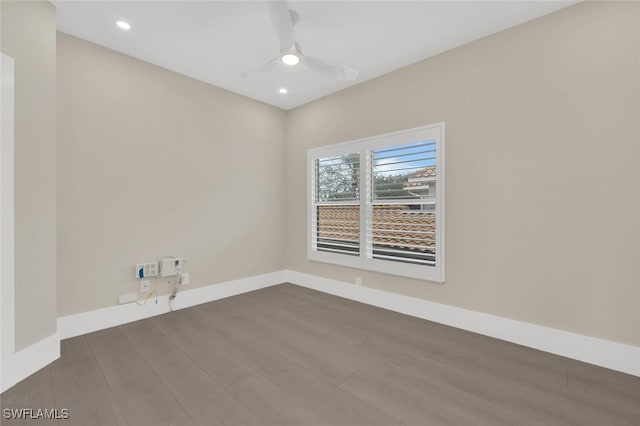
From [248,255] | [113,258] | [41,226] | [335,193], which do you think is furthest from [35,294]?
[335,193]

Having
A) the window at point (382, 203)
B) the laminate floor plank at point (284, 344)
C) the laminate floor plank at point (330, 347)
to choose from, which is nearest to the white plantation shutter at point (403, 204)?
the window at point (382, 203)

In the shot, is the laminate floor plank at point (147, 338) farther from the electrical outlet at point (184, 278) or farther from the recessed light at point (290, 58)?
the recessed light at point (290, 58)

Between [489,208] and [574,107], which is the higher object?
[574,107]

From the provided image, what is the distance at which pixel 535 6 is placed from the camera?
2230mm

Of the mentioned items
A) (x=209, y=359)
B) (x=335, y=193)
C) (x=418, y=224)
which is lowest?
(x=209, y=359)

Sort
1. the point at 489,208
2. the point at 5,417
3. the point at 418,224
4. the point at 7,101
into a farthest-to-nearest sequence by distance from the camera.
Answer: the point at 418,224
the point at 489,208
the point at 7,101
the point at 5,417

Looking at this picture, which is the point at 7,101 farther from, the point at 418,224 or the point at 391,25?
the point at 418,224

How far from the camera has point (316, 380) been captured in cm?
194

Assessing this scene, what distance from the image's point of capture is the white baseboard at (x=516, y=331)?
205 centimetres

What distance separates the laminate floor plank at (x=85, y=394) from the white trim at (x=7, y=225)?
1.04 feet

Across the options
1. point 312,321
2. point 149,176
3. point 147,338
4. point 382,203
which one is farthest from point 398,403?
point 149,176

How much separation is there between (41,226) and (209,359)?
5.33ft

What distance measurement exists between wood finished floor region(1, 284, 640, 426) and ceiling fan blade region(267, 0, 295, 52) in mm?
2482

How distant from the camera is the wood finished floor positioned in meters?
1.61
